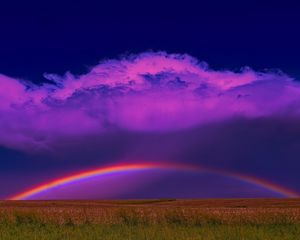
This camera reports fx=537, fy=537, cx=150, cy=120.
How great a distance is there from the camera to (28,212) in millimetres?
34594

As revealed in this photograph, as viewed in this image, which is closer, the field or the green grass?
the green grass

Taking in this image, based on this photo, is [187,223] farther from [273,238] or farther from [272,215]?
[273,238]

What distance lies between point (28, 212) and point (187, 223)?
10677 mm

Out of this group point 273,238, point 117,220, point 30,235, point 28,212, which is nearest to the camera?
point 273,238

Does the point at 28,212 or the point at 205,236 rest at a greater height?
the point at 28,212

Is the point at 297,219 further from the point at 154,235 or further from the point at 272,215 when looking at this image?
the point at 154,235

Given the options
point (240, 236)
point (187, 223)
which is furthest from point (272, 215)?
point (240, 236)

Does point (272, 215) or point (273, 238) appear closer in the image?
point (273, 238)

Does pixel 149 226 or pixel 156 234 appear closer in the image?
pixel 156 234

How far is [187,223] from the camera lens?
101 ft

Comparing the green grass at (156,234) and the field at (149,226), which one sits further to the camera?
the field at (149,226)

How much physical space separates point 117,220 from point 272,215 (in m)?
9.13

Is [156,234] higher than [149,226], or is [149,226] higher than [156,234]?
[149,226]

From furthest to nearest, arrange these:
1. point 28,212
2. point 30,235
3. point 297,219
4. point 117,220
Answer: point 28,212 < point 117,220 < point 297,219 < point 30,235
